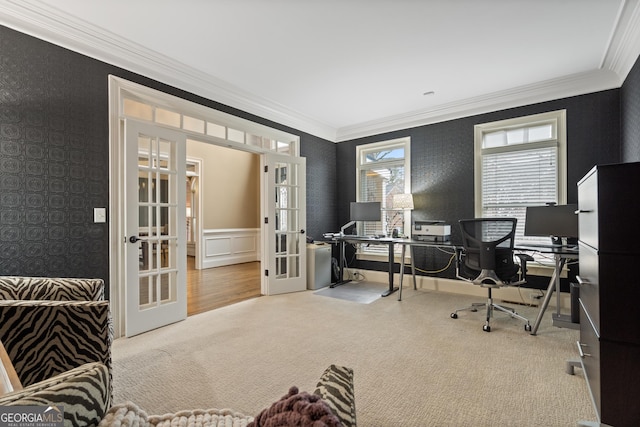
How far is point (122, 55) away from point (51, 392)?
3136 mm

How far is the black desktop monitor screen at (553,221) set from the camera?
2904mm

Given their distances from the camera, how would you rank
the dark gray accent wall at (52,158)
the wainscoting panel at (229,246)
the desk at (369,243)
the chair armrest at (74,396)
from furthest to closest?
1. the wainscoting panel at (229,246)
2. the desk at (369,243)
3. the dark gray accent wall at (52,158)
4. the chair armrest at (74,396)

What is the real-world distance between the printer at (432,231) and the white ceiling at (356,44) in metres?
1.71

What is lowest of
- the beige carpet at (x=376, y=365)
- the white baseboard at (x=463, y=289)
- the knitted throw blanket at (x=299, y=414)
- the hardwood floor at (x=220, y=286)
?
the hardwood floor at (x=220, y=286)

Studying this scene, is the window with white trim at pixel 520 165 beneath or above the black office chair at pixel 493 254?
above

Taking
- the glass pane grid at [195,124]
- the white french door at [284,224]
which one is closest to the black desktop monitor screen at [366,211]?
the white french door at [284,224]

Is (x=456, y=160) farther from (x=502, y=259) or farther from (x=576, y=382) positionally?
(x=576, y=382)

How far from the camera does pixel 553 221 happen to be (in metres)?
3.04

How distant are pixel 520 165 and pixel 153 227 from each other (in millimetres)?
4456

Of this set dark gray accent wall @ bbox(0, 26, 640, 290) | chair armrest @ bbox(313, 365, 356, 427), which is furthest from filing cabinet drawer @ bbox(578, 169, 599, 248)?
dark gray accent wall @ bbox(0, 26, 640, 290)

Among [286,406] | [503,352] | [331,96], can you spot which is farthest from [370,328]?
[331,96]

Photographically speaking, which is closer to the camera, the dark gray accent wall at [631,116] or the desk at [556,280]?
the desk at [556,280]

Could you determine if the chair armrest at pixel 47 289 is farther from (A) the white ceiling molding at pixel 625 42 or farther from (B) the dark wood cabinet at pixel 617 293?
(A) the white ceiling molding at pixel 625 42

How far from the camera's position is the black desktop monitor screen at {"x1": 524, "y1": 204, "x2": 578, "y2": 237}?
2.90 metres
